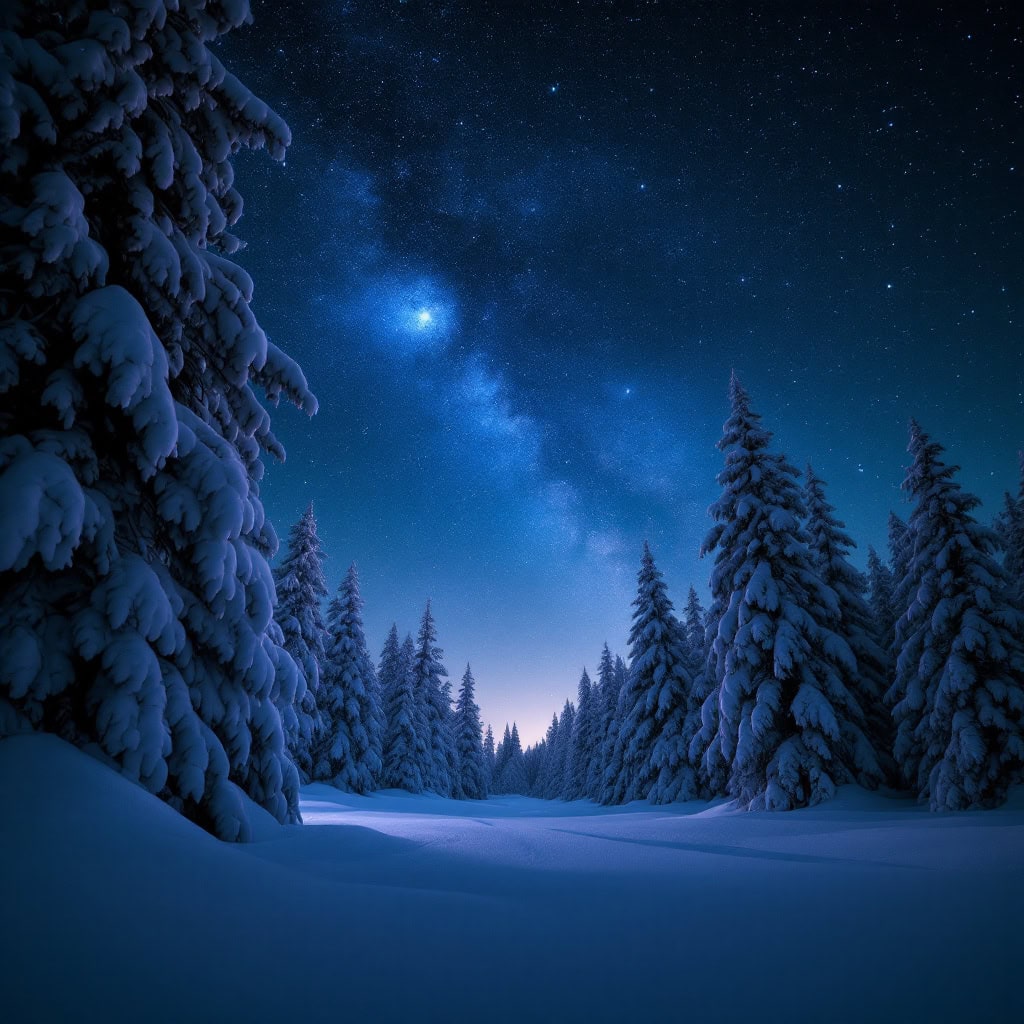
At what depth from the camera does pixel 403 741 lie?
31641 mm

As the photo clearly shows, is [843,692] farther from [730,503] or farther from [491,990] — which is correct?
[491,990]

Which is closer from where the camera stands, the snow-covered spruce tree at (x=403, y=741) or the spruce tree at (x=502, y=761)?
the snow-covered spruce tree at (x=403, y=741)

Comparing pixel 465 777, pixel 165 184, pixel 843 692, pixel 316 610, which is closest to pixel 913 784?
pixel 843 692

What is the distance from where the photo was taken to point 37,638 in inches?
145

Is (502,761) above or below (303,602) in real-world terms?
below

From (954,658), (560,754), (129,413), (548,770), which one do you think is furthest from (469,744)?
(129,413)

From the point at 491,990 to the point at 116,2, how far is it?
8.44 metres

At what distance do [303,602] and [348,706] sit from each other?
6835mm

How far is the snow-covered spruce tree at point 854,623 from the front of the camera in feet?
52.6

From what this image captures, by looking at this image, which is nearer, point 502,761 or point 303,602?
point 303,602

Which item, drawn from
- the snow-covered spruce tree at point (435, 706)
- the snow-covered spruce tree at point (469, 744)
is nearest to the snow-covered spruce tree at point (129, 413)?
the snow-covered spruce tree at point (435, 706)

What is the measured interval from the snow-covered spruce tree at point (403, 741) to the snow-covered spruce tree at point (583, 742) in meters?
14.3

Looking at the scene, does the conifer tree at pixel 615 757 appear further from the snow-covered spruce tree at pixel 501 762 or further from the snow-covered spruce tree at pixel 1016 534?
the snow-covered spruce tree at pixel 501 762

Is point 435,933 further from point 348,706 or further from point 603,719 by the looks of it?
point 603,719
